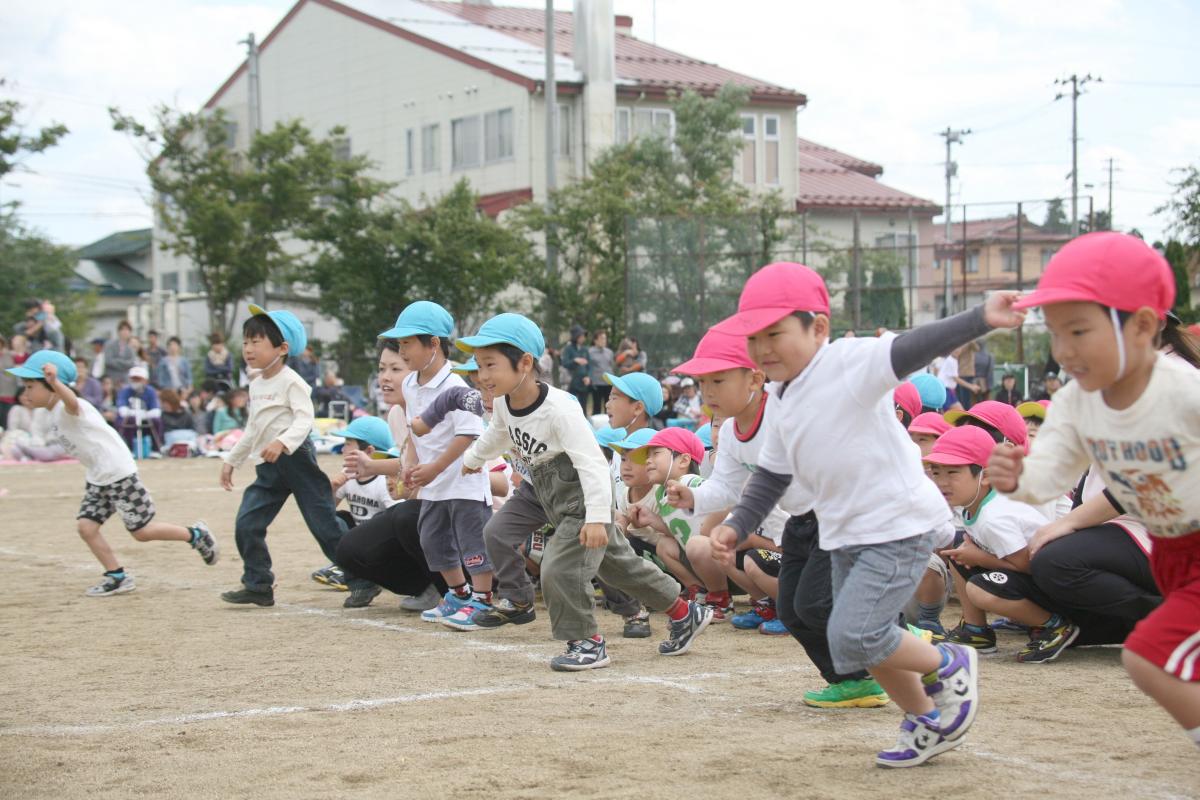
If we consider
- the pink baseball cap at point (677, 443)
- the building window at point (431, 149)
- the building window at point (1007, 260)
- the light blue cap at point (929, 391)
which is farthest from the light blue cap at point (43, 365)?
the building window at point (431, 149)

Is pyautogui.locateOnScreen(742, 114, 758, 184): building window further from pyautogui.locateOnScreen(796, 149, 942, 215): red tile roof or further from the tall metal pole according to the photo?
the tall metal pole

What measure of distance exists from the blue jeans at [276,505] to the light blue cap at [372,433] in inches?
18.6

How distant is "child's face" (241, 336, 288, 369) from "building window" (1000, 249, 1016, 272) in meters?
21.7

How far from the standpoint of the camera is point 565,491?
22.5 feet

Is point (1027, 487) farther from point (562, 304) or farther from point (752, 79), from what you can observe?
point (752, 79)

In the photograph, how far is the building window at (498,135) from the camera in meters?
40.1

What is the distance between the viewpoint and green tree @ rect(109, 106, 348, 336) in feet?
114

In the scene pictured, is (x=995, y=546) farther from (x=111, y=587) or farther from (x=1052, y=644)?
(x=111, y=587)

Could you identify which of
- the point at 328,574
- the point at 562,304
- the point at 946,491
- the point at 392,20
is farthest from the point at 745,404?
the point at 392,20

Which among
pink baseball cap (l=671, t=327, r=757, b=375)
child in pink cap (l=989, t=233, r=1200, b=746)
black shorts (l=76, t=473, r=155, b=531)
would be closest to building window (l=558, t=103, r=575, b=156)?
black shorts (l=76, t=473, r=155, b=531)

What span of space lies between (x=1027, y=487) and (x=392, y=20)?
4197 centimetres

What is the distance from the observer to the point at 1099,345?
145 inches

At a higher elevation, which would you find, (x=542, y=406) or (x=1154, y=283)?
(x=1154, y=283)

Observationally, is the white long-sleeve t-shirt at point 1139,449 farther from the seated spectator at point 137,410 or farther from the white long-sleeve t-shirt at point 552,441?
the seated spectator at point 137,410
